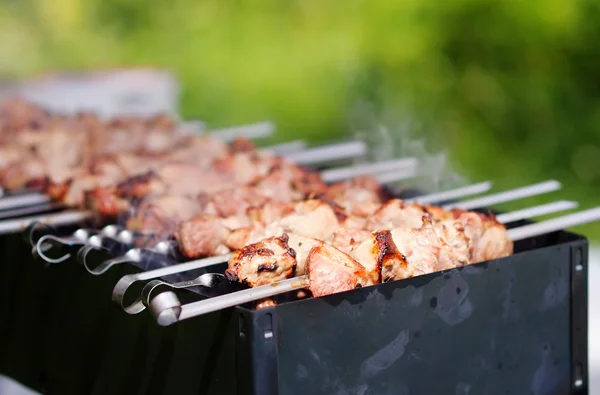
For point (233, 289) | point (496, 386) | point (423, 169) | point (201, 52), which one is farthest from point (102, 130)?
point (201, 52)

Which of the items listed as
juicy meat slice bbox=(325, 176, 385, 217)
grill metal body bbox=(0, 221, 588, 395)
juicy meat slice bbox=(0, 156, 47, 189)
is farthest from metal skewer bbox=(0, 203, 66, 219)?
juicy meat slice bbox=(325, 176, 385, 217)

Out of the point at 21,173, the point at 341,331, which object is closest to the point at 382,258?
the point at 341,331

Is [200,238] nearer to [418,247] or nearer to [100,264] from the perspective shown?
[100,264]

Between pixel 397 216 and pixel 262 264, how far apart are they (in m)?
0.66

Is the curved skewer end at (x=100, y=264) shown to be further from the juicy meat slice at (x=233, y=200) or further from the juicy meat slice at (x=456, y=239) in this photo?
the juicy meat slice at (x=456, y=239)

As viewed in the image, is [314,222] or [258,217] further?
[258,217]

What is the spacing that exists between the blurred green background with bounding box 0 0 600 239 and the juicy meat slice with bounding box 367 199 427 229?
126 centimetres

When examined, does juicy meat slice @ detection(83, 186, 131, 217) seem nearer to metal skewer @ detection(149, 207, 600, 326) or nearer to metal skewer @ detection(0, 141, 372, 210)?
metal skewer @ detection(0, 141, 372, 210)

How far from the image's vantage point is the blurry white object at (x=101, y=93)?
24.7ft

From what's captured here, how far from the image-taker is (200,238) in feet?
9.53

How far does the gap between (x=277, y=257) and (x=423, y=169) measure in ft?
4.71

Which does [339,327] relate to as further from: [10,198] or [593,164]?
[593,164]

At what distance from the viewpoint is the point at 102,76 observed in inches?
306

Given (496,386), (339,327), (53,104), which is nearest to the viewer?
(339,327)
